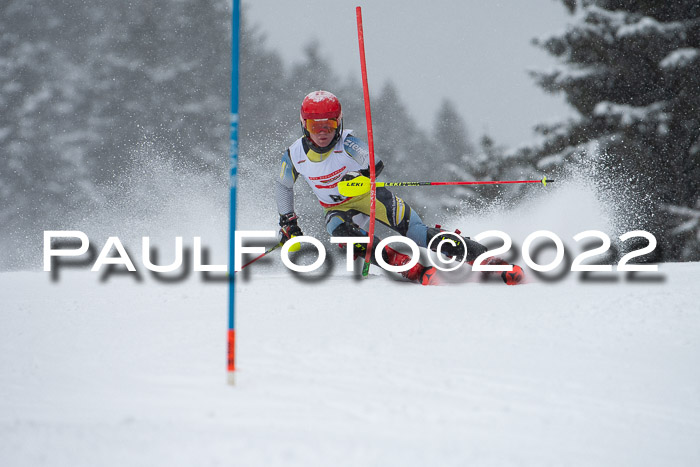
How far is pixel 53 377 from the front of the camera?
279cm

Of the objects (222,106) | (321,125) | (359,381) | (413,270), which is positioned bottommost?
(359,381)

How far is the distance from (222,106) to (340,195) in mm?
17562

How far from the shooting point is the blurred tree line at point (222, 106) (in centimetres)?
1258

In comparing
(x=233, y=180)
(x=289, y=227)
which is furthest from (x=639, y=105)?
(x=233, y=180)

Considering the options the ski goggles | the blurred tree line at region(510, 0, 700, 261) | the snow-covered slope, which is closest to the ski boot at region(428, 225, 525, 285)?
the snow-covered slope

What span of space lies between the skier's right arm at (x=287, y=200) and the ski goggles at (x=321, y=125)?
21.1 inches

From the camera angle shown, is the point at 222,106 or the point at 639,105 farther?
the point at 222,106

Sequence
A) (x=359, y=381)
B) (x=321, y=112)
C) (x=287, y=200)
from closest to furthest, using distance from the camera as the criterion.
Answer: (x=359, y=381) < (x=321, y=112) < (x=287, y=200)

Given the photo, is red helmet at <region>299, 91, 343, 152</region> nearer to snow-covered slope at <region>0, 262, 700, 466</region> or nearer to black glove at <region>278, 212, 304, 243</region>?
black glove at <region>278, 212, 304, 243</region>

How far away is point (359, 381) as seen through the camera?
2684 mm

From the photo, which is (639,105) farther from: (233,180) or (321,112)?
(233,180)

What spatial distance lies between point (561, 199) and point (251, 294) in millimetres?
→ 7012

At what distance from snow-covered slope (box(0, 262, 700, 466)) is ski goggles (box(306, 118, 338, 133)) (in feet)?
6.11

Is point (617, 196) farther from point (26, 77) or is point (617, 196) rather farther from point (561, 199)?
point (26, 77)
